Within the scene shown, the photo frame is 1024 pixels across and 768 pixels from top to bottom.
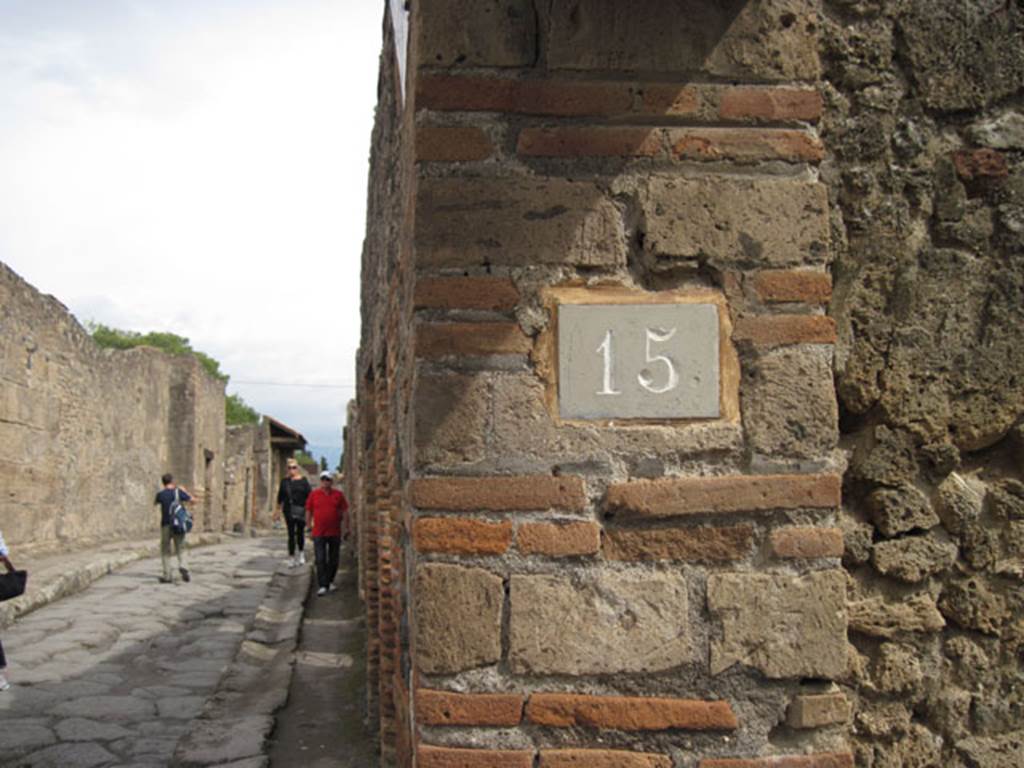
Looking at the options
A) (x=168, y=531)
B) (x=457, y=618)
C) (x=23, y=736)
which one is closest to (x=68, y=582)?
(x=168, y=531)

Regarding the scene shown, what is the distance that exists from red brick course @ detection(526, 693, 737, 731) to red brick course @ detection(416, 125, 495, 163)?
3.73 ft

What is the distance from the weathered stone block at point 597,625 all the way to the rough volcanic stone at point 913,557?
58 centimetres

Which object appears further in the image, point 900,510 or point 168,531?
point 168,531

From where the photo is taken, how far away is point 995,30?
99.8 inches

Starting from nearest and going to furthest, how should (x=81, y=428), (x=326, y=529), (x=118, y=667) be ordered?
(x=118, y=667), (x=326, y=529), (x=81, y=428)

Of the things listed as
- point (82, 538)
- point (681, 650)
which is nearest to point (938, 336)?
point (681, 650)

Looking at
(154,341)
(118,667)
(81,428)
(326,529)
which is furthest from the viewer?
(154,341)

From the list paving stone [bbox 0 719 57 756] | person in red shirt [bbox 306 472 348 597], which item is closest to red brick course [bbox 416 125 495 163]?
paving stone [bbox 0 719 57 756]

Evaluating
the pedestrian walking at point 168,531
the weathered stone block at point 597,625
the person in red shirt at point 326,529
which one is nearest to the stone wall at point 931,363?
the weathered stone block at point 597,625

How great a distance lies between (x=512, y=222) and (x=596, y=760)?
1126mm

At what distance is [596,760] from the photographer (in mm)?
2080

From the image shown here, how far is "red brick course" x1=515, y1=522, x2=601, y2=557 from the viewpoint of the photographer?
2121 millimetres

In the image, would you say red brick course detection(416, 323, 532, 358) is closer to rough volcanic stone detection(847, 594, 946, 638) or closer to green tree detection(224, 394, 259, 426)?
rough volcanic stone detection(847, 594, 946, 638)

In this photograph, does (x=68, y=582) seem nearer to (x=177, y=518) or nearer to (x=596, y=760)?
(x=177, y=518)
